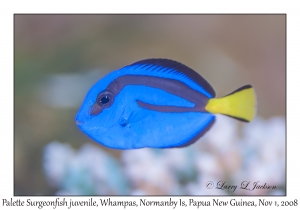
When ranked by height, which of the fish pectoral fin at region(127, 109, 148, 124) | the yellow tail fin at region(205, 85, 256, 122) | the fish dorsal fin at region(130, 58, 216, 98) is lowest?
the fish pectoral fin at region(127, 109, 148, 124)

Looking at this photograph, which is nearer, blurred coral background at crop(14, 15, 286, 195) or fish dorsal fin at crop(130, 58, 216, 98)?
fish dorsal fin at crop(130, 58, 216, 98)

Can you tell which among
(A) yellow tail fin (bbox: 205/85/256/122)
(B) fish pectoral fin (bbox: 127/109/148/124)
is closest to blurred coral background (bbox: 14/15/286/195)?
(A) yellow tail fin (bbox: 205/85/256/122)

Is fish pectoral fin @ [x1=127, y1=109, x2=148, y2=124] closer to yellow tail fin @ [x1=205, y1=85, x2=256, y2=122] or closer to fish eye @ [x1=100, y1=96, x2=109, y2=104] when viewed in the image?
fish eye @ [x1=100, y1=96, x2=109, y2=104]

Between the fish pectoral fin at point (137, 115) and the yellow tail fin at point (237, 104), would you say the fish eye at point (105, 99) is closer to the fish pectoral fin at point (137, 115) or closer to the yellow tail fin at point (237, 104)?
the fish pectoral fin at point (137, 115)

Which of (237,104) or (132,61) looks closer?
(237,104)

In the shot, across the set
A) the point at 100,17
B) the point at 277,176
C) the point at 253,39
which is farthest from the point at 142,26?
the point at 277,176

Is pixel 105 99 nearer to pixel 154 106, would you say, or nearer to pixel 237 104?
pixel 154 106

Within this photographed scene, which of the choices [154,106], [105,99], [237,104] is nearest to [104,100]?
[105,99]
